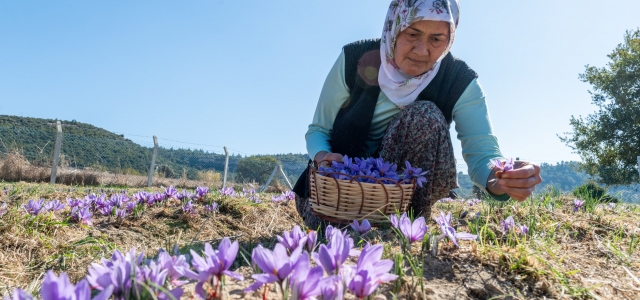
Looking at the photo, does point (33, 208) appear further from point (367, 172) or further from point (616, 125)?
point (616, 125)

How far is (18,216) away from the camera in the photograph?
226 cm

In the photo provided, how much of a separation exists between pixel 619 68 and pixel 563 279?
78.3ft

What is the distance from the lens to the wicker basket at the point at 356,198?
1.97 metres

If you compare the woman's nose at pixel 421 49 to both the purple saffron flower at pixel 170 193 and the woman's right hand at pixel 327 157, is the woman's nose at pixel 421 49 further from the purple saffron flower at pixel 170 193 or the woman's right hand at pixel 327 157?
the purple saffron flower at pixel 170 193

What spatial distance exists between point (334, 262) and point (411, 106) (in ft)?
5.30

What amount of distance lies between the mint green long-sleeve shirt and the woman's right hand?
0.12m

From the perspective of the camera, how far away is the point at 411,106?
2346 mm

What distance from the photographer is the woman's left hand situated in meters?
1.72

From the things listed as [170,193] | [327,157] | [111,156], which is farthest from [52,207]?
[111,156]

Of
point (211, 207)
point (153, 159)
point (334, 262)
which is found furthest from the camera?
point (153, 159)

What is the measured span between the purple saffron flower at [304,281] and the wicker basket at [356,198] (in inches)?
47.6

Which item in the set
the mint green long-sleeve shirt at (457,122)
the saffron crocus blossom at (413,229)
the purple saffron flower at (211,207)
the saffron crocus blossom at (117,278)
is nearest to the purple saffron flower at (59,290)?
the saffron crocus blossom at (117,278)

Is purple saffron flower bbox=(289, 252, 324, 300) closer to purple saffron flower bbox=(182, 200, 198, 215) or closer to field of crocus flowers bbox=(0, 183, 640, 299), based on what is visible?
field of crocus flowers bbox=(0, 183, 640, 299)

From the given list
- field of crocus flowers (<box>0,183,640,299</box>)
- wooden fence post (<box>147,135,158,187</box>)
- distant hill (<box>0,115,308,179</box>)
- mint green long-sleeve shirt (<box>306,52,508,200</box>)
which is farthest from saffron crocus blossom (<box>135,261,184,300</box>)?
distant hill (<box>0,115,308,179</box>)
